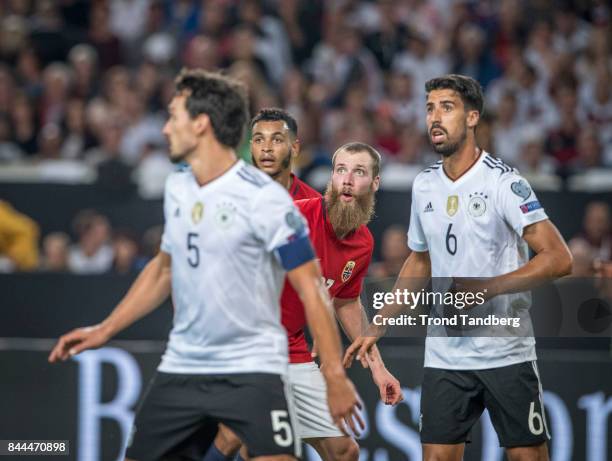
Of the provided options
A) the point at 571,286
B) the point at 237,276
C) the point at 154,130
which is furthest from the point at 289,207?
the point at 154,130

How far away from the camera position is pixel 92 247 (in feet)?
34.9

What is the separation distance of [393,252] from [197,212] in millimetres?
4683

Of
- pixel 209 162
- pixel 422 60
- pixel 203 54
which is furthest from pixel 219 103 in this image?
pixel 422 60

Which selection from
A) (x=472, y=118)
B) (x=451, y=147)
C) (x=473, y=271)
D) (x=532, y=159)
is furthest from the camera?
(x=532, y=159)

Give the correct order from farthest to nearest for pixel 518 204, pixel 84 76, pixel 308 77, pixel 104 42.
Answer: pixel 104 42, pixel 308 77, pixel 84 76, pixel 518 204

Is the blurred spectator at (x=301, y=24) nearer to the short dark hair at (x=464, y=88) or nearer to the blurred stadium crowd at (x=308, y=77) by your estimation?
the blurred stadium crowd at (x=308, y=77)

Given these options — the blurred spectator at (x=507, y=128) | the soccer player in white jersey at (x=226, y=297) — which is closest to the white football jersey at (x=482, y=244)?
the soccer player in white jersey at (x=226, y=297)

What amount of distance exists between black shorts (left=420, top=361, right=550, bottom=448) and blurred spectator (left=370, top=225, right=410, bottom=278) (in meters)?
2.96

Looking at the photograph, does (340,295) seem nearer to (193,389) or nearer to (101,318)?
(193,389)

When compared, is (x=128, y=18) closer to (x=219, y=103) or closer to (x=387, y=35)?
(x=387, y=35)

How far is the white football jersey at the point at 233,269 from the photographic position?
5.05 meters

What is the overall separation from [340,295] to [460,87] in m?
1.45

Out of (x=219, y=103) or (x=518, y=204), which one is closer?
(x=219, y=103)

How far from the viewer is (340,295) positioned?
23.1 feet
